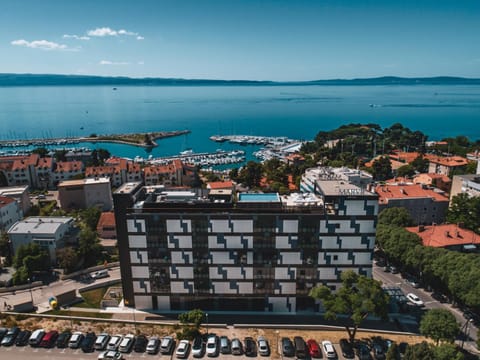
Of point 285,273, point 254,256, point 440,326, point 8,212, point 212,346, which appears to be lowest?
point 212,346

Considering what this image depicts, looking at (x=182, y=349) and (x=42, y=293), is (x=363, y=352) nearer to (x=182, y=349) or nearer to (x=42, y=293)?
(x=182, y=349)

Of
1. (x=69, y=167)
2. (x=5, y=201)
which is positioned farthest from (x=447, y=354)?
(x=69, y=167)

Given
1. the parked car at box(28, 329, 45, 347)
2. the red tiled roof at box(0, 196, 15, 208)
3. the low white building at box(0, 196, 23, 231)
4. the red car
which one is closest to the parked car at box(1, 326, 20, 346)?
the parked car at box(28, 329, 45, 347)

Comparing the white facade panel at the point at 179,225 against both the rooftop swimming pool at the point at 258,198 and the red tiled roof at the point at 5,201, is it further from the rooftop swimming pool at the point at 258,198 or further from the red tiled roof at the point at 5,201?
the red tiled roof at the point at 5,201

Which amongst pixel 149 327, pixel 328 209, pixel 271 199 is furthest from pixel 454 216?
pixel 149 327

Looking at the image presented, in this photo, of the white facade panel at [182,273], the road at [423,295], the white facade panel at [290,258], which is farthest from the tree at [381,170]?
the white facade panel at [182,273]

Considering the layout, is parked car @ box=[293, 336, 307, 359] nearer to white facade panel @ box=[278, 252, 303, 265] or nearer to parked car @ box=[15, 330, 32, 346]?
white facade panel @ box=[278, 252, 303, 265]
